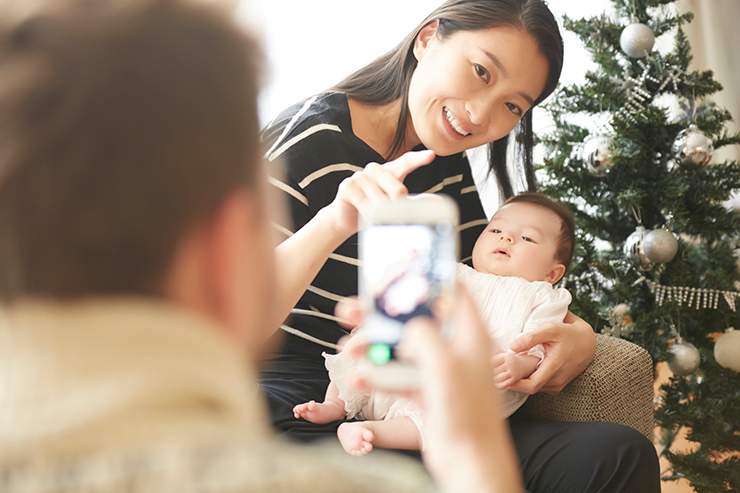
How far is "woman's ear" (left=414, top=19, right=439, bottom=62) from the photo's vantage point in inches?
54.2

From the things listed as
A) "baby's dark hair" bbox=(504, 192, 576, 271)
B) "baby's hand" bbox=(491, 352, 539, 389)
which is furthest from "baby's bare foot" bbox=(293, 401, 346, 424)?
"baby's dark hair" bbox=(504, 192, 576, 271)

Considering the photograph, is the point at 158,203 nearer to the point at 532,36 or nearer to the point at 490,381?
the point at 490,381

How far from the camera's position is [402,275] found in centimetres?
61

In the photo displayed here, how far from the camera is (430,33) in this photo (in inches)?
54.6

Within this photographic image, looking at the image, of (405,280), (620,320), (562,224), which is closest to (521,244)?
(562,224)

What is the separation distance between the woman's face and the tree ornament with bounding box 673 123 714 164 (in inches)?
29.4

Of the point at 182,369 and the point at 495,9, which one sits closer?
the point at 182,369

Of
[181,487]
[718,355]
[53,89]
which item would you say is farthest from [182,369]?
[718,355]

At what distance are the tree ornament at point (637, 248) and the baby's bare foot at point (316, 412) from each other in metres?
1.24

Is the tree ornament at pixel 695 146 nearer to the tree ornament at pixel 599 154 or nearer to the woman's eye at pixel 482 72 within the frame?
the tree ornament at pixel 599 154

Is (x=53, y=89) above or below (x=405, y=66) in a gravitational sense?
below

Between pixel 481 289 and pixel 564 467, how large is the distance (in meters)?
0.49

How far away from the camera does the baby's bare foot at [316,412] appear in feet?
3.55

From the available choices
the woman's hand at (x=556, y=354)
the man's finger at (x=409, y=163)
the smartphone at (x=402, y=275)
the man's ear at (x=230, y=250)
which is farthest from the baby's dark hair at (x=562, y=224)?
the man's ear at (x=230, y=250)
